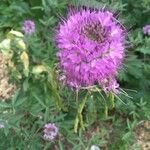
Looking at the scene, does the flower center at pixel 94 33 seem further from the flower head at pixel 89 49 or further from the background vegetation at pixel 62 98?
the background vegetation at pixel 62 98

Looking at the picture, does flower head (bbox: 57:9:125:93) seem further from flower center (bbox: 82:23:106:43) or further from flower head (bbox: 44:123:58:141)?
flower head (bbox: 44:123:58:141)

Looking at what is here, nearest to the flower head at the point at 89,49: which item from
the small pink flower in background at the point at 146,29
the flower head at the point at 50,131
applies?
the flower head at the point at 50,131

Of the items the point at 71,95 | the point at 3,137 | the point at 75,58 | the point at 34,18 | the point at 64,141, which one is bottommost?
the point at 64,141

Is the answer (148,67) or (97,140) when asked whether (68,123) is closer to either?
(97,140)

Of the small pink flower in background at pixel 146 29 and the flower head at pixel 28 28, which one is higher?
the flower head at pixel 28 28

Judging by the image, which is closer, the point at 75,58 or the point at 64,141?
the point at 75,58

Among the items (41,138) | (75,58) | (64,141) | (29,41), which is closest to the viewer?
(75,58)

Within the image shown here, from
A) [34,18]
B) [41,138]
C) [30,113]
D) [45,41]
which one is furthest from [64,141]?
[34,18]
